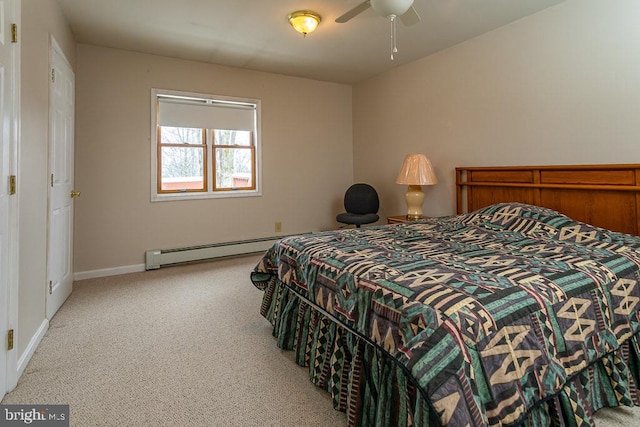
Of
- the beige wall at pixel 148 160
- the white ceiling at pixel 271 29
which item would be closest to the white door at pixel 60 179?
the beige wall at pixel 148 160

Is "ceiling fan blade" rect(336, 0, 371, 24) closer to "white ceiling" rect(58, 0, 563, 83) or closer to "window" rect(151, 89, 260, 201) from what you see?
"white ceiling" rect(58, 0, 563, 83)

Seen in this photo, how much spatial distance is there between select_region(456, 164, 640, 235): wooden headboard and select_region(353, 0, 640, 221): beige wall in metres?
0.10

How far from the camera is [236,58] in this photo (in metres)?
4.04

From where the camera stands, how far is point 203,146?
14.2 feet

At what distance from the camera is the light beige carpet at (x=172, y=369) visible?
157 cm

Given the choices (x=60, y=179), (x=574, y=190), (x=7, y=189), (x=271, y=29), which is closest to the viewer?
(x=7, y=189)

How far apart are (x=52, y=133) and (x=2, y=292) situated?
1.42 meters

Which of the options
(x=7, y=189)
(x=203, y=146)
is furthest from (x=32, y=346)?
(x=203, y=146)

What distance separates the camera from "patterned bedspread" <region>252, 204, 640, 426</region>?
1.08m

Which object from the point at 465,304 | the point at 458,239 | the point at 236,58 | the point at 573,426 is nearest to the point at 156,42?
the point at 236,58

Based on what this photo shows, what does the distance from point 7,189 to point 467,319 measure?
2181 millimetres

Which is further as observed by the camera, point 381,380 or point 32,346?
point 32,346

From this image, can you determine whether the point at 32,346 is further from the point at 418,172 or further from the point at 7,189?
the point at 418,172

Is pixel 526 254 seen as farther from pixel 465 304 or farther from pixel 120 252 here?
pixel 120 252
